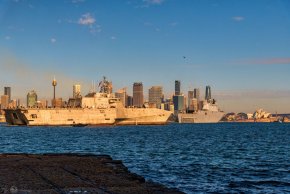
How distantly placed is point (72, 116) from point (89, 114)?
620 centimetres

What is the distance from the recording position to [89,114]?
161 m

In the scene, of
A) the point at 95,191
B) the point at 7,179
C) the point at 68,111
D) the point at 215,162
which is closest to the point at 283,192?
the point at 95,191

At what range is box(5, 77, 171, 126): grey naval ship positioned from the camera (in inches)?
6122

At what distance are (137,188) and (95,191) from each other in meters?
1.82

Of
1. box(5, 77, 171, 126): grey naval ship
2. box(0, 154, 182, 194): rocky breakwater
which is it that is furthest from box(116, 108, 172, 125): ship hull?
box(0, 154, 182, 194): rocky breakwater

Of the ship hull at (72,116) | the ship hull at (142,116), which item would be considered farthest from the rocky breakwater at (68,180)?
the ship hull at (142,116)

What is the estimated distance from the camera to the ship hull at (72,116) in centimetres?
15512

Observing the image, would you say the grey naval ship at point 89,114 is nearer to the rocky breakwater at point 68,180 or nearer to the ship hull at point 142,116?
the ship hull at point 142,116

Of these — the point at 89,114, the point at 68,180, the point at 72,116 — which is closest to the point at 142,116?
the point at 89,114

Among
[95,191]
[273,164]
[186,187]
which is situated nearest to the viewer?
[95,191]

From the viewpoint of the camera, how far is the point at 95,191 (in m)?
15.0

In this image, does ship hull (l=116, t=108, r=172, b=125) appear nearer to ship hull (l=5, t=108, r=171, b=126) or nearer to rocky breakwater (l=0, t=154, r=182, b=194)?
ship hull (l=5, t=108, r=171, b=126)

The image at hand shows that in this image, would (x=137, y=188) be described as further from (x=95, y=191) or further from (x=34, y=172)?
(x=34, y=172)

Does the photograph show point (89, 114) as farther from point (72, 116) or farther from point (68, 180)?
point (68, 180)
